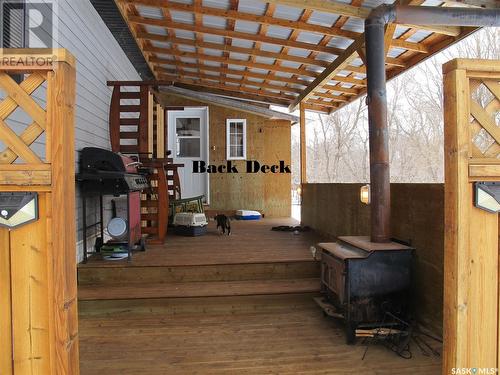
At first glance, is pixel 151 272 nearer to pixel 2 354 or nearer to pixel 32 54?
pixel 2 354

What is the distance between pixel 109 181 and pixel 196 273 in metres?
1.35

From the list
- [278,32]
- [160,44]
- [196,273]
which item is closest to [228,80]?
[160,44]

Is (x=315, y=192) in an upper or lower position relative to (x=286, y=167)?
lower

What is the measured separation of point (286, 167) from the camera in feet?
30.3

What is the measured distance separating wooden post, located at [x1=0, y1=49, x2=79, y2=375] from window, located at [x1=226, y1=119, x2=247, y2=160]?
7.58 meters

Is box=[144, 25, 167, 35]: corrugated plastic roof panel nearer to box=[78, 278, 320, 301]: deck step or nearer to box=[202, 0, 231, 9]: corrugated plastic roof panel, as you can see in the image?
box=[202, 0, 231, 9]: corrugated plastic roof panel

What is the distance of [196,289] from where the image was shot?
3.62 metres

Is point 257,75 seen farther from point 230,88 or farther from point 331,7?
point 331,7

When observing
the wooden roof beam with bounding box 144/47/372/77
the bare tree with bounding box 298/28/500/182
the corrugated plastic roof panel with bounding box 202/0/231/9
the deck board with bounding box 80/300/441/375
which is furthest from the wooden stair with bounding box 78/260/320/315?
the bare tree with bounding box 298/28/500/182

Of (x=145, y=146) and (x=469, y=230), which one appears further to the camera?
(x=145, y=146)

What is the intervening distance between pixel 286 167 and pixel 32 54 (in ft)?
26.1

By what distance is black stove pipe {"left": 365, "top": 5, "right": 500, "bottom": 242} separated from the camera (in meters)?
3.21

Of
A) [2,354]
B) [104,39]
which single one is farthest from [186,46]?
[2,354]

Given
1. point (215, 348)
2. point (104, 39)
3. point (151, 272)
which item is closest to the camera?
point (215, 348)
